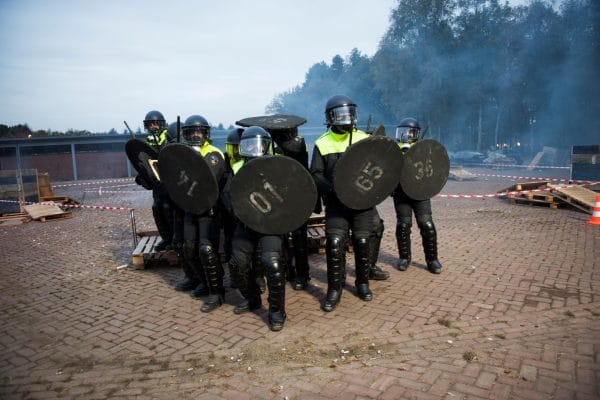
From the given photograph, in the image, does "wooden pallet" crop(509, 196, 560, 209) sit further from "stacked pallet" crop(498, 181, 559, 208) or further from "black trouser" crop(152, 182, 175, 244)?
"black trouser" crop(152, 182, 175, 244)

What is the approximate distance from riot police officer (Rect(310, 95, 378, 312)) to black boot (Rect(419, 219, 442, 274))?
125cm

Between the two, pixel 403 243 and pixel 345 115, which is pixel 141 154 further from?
pixel 403 243

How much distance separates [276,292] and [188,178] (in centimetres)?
154

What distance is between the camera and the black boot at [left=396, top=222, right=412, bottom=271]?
5.44m

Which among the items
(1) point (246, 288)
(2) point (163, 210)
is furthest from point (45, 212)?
(1) point (246, 288)

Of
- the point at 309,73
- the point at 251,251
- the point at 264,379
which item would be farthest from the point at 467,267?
the point at 309,73

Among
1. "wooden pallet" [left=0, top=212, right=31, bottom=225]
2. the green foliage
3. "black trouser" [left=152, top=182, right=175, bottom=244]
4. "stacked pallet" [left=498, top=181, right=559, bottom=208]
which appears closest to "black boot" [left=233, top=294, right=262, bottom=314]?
"black trouser" [left=152, top=182, right=175, bottom=244]

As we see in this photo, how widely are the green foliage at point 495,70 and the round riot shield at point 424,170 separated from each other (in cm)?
2906

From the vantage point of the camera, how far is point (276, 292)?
3.79 metres

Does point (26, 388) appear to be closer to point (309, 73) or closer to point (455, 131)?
point (455, 131)

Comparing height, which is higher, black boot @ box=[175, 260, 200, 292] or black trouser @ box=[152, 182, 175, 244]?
black trouser @ box=[152, 182, 175, 244]

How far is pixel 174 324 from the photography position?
4059mm

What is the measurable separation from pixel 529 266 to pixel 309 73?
3584 inches

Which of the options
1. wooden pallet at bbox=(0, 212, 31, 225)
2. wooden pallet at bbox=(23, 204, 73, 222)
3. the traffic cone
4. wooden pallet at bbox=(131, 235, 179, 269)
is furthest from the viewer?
wooden pallet at bbox=(23, 204, 73, 222)
